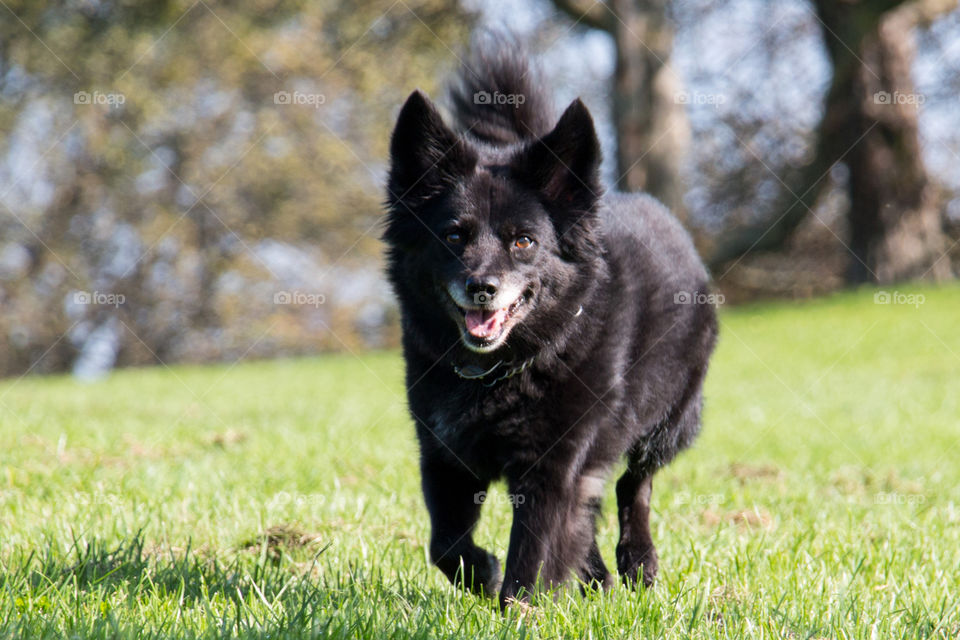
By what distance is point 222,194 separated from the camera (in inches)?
823

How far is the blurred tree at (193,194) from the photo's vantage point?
19078mm

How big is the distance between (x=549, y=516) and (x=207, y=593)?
1082 millimetres

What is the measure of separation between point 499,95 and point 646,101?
11171 mm

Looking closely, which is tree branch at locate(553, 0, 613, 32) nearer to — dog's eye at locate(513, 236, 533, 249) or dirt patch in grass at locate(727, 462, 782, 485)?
dirt patch in grass at locate(727, 462, 782, 485)

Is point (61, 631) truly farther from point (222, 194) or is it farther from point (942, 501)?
point (222, 194)

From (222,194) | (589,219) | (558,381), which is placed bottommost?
(558,381)

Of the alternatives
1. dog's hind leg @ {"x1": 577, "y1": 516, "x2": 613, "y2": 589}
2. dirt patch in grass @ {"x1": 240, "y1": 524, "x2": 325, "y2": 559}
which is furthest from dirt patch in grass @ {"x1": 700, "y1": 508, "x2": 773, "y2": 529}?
dirt patch in grass @ {"x1": 240, "y1": 524, "x2": 325, "y2": 559}

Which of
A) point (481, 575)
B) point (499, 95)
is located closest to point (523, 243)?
point (499, 95)

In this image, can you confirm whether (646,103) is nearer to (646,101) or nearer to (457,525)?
(646,101)

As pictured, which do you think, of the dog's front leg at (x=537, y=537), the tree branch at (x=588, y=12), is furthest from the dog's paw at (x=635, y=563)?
the tree branch at (x=588, y=12)

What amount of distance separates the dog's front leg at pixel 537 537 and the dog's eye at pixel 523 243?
82 cm

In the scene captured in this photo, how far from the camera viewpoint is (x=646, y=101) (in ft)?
47.8

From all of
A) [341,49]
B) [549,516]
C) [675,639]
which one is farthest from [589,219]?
[341,49]

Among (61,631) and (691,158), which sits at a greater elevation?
(691,158)
